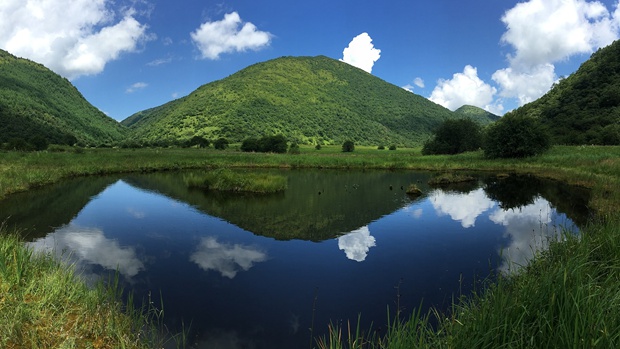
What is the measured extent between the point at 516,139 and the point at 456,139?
26.2 metres

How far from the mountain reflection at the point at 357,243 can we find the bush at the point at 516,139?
48.8m

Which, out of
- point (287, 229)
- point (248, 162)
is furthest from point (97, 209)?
point (248, 162)

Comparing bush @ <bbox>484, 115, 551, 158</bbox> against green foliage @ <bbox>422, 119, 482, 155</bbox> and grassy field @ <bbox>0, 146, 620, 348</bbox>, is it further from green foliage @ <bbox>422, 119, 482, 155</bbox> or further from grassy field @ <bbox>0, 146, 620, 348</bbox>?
grassy field @ <bbox>0, 146, 620, 348</bbox>

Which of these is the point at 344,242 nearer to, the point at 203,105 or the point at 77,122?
the point at 203,105

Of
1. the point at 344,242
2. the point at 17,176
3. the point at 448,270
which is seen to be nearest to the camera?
the point at 448,270

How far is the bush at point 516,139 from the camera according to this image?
53.8m

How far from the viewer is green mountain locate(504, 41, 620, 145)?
6710cm

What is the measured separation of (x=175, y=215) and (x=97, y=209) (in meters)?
6.11

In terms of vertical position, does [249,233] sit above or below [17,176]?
below

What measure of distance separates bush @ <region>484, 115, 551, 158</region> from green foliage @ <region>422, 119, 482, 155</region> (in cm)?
1984

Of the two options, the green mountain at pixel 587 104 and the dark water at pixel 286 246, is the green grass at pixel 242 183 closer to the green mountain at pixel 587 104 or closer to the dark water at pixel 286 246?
the dark water at pixel 286 246

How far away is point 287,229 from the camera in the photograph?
1773 cm

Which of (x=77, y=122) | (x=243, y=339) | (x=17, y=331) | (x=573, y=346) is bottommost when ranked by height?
(x=243, y=339)

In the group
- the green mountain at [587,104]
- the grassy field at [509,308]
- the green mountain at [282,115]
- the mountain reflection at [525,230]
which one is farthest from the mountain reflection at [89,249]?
the green mountain at [282,115]
